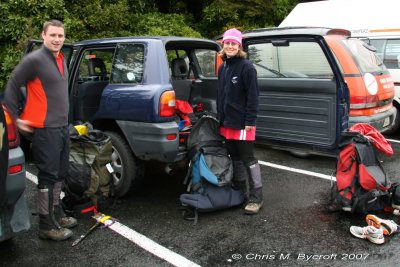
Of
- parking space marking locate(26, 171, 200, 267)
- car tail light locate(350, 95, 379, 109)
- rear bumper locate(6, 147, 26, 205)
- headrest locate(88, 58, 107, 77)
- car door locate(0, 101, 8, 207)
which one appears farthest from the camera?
headrest locate(88, 58, 107, 77)

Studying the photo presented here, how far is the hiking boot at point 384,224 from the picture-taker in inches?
139

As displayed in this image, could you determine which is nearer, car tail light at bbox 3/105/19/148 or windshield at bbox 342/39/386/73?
car tail light at bbox 3/105/19/148

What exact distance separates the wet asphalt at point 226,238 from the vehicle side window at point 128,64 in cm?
129

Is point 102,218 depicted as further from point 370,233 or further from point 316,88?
point 316,88

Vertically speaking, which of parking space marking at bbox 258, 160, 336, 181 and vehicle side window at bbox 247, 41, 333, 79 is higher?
vehicle side window at bbox 247, 41, 333, 79

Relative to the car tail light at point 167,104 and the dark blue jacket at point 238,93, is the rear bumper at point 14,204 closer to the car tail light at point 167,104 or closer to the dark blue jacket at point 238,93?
the car tail light at point 167,104

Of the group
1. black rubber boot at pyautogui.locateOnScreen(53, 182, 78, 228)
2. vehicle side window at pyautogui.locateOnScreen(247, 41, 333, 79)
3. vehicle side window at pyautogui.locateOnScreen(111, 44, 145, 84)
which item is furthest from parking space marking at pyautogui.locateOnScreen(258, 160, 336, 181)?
black rubber boot at pyautogui.locateOnScreen(53, 182, 78, 228)

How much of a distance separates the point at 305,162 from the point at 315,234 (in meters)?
2.35

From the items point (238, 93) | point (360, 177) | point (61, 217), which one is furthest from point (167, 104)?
point (360, 177)

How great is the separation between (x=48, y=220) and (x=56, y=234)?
0.46 feet

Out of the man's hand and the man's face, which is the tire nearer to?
the man's hand

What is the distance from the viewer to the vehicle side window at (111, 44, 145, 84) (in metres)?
4.20

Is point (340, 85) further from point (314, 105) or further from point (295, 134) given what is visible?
point (295, 134)

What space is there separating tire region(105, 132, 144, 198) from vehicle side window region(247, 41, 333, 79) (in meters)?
2.54
